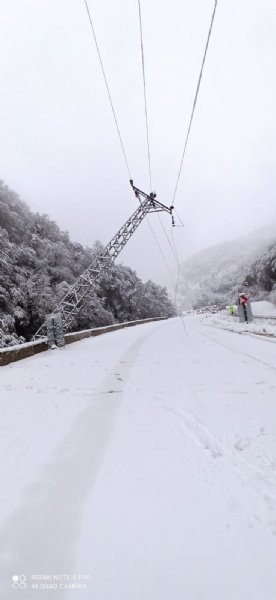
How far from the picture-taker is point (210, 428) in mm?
3271

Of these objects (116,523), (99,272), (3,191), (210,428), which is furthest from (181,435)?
(3,191)

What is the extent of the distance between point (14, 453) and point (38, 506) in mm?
987

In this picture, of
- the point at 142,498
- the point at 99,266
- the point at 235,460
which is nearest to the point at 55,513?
the point at 142,498

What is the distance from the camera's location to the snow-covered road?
4.96 feet

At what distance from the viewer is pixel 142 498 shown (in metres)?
2.14

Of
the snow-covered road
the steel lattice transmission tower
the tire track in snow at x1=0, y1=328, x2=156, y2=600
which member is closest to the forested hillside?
the steel lattice transmission tower

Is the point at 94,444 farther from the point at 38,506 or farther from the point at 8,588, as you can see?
the point at 8,588

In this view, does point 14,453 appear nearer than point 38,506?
No

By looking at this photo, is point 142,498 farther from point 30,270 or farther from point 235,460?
point 30,270

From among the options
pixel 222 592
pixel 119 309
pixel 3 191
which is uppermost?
pixel 3 191

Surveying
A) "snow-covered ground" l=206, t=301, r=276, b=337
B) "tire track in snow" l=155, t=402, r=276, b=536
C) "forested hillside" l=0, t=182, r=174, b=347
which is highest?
"forested hillside" l=0, t=182, r=174, b=347

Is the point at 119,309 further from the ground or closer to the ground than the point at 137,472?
further from the ground

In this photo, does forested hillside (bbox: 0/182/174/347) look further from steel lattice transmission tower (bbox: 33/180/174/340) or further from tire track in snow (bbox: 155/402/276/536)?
tire track in snow (bbox: 155/402/276/536)

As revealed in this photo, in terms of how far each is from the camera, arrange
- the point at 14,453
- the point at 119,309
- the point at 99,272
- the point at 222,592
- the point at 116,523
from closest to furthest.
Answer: the point at 222,592 < the point at 116,523 < the point at 14,453 < the point at 99,272 < the point at 119,309
